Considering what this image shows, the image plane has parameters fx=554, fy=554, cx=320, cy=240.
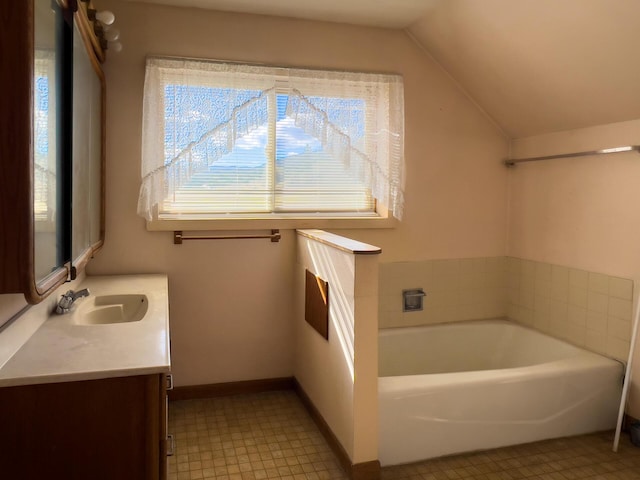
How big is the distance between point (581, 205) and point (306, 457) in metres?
2.10

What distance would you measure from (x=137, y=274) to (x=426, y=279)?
1857mm

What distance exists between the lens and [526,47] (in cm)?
292

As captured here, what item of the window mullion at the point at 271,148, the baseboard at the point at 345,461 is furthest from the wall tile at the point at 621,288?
the window mullion at the point at 271,148

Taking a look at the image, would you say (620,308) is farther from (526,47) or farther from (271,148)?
(271,148)

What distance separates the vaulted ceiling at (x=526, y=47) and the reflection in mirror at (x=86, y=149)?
A: 863mm

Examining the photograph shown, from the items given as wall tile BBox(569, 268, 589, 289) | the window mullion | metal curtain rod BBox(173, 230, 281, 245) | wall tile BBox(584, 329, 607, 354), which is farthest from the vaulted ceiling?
metal curtain rod BBox(173, 230, 281, 245)

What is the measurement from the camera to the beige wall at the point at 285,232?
125 inches

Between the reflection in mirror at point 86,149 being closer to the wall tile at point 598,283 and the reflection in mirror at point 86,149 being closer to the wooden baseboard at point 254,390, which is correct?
the wooden baseboard at point 254,390

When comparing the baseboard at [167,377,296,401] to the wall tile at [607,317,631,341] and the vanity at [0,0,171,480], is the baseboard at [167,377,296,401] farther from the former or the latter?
the wall tile at [607,317,631,341]

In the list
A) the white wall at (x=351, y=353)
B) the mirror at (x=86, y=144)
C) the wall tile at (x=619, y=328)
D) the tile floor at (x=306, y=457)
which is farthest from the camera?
the wall tile at (x=619, y=328)

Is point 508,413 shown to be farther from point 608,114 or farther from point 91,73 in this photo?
point 91,73

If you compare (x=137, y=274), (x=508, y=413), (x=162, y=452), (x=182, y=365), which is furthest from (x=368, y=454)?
(x=137, y=274)

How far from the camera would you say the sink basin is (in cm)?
249

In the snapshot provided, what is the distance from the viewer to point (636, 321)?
2777 millimetres
